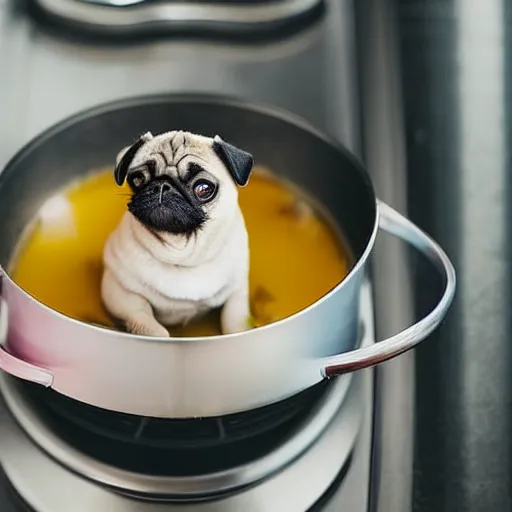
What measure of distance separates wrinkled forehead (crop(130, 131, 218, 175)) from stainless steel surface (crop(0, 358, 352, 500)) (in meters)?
0.21

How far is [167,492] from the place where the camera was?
2.37 feet

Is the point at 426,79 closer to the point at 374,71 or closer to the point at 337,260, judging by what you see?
the point at 374,71

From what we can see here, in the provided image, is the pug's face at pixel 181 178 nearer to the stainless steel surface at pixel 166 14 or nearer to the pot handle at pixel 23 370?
the pot handle at pixel 23 370

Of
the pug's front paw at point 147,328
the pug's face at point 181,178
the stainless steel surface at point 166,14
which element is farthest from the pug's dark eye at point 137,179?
the stainless steel surface at point 166,14

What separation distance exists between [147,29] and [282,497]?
544mm

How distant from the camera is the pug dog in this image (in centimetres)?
73

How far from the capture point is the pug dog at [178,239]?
727mm

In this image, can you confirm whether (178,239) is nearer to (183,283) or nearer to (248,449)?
(183,283)

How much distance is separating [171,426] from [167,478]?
4 centimetres

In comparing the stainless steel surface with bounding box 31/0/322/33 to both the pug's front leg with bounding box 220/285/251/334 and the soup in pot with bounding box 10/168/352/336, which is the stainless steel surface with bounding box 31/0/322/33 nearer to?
the soup in pot with bounding box 10/168/352/336

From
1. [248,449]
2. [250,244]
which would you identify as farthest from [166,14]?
[248,449]

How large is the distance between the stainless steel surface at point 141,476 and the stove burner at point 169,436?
0.01 metres

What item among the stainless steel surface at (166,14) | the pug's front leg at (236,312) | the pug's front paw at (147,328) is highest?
the stainless steel surface at (166,14)

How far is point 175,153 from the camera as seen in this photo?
0.73 m
